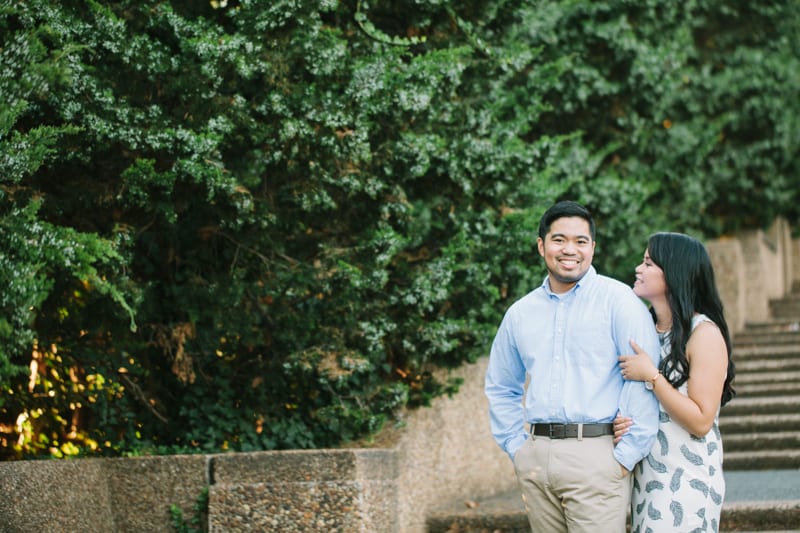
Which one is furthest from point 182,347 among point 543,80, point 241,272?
point 543,80

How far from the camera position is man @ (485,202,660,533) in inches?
160

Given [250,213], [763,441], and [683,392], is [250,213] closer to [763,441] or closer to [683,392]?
→ [683,392]

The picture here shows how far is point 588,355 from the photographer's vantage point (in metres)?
4.17

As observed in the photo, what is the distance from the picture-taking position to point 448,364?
24.3 ft

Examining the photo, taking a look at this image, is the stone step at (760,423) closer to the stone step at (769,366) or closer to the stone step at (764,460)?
the stone step at (764,460)

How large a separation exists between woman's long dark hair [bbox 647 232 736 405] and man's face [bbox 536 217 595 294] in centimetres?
30

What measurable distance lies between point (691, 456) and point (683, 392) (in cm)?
26

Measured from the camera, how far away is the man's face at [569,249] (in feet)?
14.0

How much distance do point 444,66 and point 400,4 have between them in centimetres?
89

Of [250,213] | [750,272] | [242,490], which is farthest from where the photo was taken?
[750,272]

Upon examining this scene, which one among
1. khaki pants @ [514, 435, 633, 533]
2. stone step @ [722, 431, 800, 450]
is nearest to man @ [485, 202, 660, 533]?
khaki pants @ [514, 435, 633, 533]

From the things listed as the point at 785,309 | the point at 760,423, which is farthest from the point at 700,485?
the point at 785,309

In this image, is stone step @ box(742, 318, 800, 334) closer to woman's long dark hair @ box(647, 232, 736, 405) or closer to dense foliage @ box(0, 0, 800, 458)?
dense foliage @ box(0, 0, 800, 458)

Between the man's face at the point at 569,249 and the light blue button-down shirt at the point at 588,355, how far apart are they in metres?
0.06
